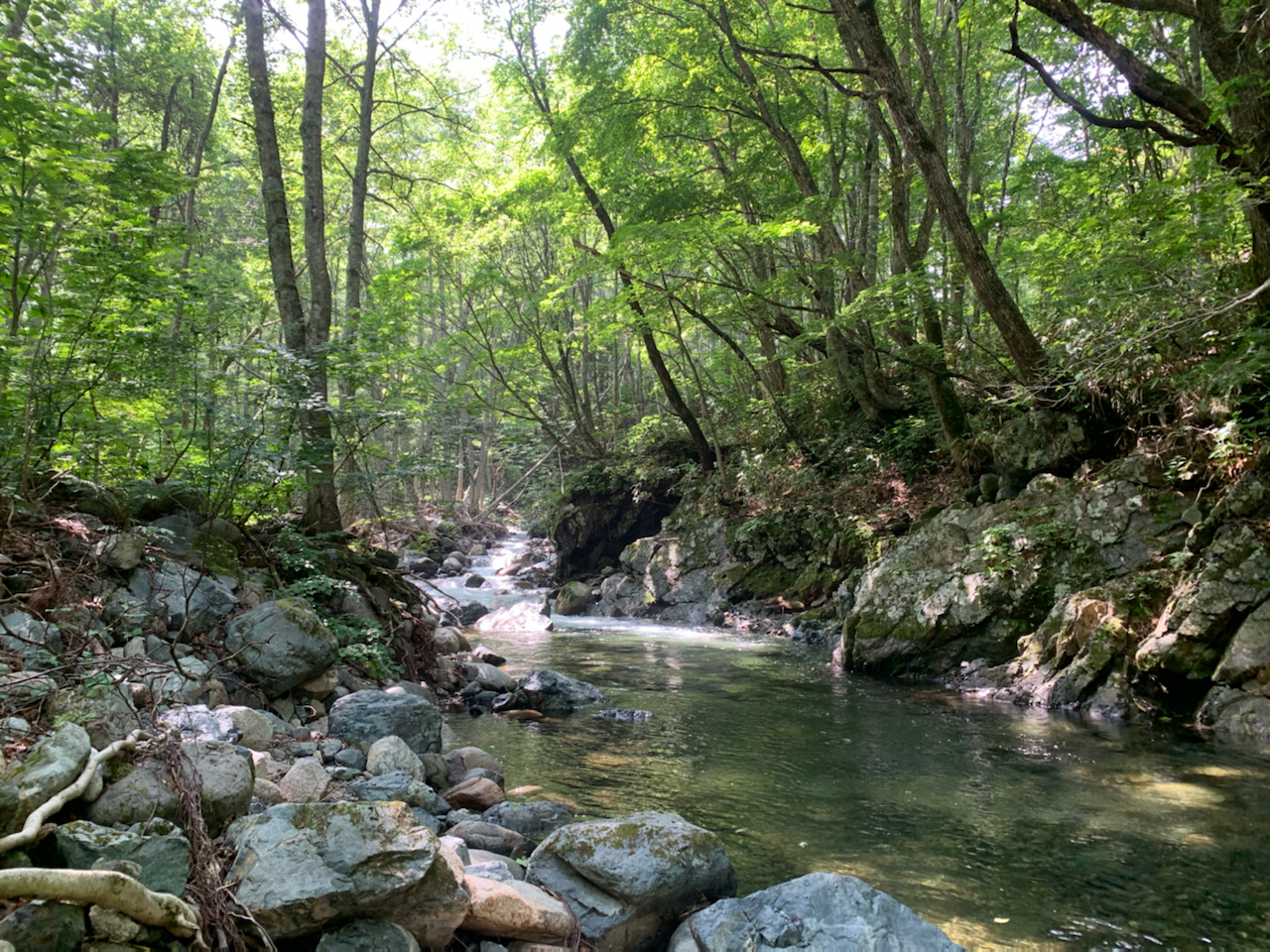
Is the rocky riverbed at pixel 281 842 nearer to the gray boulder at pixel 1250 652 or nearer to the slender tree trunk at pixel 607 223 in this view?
the gray boulder at pixel 1250 652

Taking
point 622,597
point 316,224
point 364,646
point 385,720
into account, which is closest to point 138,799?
point 385,720

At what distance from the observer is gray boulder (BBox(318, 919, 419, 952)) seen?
2.57m

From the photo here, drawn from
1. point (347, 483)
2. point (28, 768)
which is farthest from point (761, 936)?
point (347, 483)

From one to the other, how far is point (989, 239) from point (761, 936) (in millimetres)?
16611

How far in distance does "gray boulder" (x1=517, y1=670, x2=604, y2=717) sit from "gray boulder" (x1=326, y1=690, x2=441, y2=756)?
7.09 feet

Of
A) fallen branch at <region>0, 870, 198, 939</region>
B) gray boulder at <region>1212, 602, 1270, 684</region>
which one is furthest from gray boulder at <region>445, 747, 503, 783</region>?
gray boulder at <region>1212, 602, 1270, 684</region>

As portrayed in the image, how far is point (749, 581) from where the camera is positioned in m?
14.7

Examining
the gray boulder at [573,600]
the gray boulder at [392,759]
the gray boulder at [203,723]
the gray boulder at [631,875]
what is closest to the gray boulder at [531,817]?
the gray boulder at [392,759]

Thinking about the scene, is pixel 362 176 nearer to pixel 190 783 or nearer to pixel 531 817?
pixel 531 817

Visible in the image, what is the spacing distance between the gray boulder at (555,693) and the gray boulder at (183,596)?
10.2 ft

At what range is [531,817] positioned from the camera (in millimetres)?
4418

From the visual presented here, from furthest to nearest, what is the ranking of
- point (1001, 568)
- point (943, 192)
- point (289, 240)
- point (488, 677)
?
point (943, 192), point (289, 240), point (1001, 568), point (488, 677)

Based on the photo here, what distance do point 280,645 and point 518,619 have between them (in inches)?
352

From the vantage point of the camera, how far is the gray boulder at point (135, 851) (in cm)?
233
